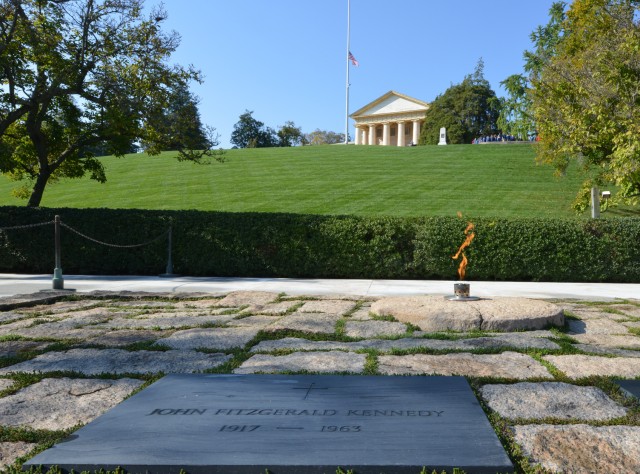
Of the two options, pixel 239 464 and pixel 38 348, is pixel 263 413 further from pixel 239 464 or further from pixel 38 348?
pixel 38 348

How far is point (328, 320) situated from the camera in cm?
635

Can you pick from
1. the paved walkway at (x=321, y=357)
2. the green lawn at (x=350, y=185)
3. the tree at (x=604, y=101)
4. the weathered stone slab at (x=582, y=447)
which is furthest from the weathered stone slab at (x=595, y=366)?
the green lawn at (x=350, y=185)

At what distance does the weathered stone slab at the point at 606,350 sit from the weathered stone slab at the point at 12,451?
4181 mm

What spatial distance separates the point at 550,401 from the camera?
3252mm

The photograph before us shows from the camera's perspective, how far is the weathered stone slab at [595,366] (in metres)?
3.92

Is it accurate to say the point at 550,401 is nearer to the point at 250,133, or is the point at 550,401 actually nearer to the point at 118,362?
the point at 118,362

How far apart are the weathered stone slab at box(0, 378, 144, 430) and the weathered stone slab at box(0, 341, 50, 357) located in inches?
46.0

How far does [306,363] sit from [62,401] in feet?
5.54

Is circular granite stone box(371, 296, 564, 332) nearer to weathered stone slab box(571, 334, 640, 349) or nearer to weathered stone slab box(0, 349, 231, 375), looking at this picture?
weathered stone slab box(571, 334, 640, 349)

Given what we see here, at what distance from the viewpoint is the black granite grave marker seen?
7.36 feet

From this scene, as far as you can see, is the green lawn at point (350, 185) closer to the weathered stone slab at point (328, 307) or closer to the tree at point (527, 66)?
the tree at point (527, 66)

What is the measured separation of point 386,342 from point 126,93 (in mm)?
11909

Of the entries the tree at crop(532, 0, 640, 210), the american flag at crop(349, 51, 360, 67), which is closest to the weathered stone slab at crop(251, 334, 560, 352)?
the tree at crop(532, 0, 640, 210)

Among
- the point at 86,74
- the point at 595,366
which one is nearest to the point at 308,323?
the point at 595,366
